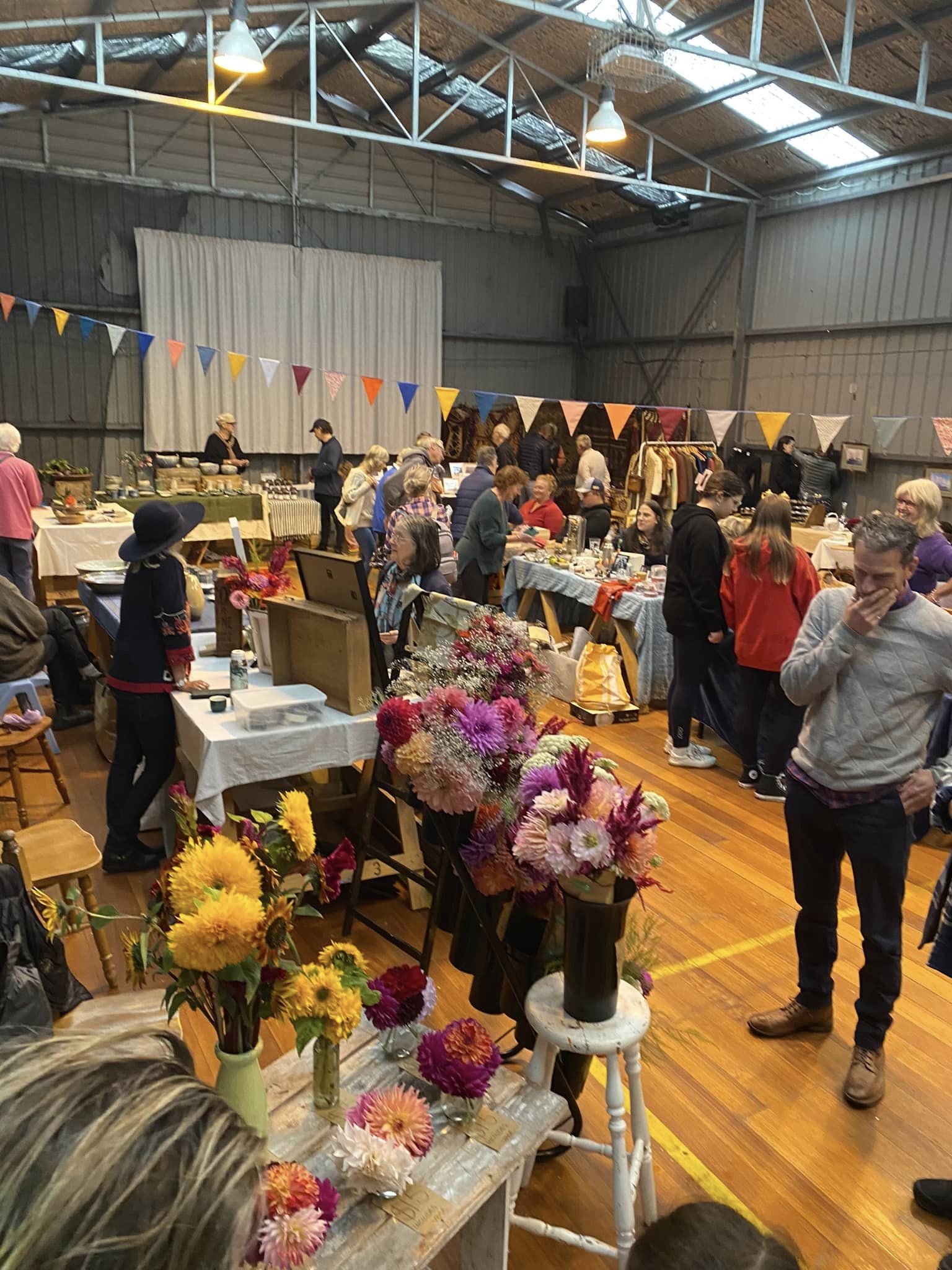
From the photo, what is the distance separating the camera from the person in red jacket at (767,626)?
14.1 feet

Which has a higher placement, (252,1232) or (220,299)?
(220,299)

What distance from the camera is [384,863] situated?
136 inches

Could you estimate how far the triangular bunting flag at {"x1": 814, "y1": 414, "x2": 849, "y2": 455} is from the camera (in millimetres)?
9570

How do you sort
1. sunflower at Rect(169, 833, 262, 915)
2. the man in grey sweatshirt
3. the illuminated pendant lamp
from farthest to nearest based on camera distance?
the illuminated pendant lamp < the man in grey sweatshirt < sunflower at Rect(169, 833, 262, 915)

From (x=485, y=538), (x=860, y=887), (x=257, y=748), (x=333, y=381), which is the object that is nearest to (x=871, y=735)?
(x=860, y=887)

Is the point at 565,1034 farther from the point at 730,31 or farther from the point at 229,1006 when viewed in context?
the point at 730,31

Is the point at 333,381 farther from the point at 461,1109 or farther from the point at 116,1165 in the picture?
the point at 116,1165

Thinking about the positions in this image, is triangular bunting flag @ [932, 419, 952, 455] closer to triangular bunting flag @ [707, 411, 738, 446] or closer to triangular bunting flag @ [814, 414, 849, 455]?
triangular bunting flag @ [814, 414, 849, 455]

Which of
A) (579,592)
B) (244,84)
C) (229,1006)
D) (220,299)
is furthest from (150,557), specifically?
(244,84)

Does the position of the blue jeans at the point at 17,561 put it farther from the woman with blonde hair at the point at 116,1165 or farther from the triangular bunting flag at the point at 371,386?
the woman with blonde hair at the point at 116,1165

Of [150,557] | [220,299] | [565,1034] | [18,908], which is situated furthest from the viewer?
[220,299]

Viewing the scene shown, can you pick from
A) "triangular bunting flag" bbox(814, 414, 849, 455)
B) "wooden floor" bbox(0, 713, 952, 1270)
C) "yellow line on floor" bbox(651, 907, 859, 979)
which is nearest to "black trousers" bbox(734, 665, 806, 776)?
"wooden floor" bbox(0, 713, 952, 1270)

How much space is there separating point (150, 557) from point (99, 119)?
9740 millimetres

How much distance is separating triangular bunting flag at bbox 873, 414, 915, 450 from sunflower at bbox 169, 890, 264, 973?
9363 millimetres
